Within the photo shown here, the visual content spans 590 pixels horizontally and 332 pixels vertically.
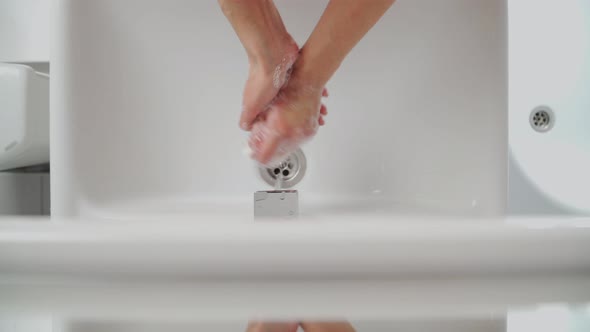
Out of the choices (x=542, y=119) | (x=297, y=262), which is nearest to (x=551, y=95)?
(x=542, y=119)

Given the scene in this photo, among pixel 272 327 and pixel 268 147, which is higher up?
pixel 268 147

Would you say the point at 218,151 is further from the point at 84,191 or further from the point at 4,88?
the point at 4,88

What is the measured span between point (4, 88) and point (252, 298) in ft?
2.25

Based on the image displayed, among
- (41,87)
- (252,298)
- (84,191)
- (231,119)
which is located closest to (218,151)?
(231,119)

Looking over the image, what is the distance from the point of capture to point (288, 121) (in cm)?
67

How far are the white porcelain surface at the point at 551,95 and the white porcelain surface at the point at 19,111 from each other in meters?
0.94

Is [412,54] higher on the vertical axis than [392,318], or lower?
higher

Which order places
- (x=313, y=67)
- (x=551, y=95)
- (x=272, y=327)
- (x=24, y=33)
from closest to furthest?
(x=272, y=327), (x=313, y=67), (x=24, y=33), (x=551, y=95)

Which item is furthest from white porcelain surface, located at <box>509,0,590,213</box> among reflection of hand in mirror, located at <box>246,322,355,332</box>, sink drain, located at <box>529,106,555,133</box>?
reflection of hand in mirror, located at <box>246,322,355,332</box>

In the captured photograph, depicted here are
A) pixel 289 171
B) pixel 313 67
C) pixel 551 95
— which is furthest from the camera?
pixel 551 95

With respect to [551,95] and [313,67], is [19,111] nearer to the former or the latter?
[313,67]

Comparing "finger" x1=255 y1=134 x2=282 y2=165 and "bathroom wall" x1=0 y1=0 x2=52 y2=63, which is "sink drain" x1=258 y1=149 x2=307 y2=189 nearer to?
"finger" x1=255 y1=134 x2=282 y2=165

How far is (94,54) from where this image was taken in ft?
2.55

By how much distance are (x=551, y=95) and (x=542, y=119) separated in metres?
0.05
